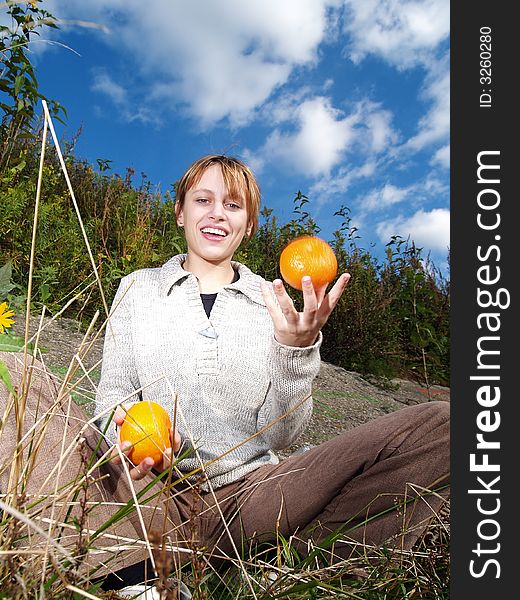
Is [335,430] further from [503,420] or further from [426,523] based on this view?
[503,420]

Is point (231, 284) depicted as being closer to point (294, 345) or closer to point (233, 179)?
point (233, 179)

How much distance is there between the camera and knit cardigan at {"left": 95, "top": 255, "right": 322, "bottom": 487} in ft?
6.15

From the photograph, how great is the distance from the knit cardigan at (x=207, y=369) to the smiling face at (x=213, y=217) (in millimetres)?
137

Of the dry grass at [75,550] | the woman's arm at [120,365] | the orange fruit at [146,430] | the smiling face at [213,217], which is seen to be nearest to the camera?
the dry grass at [75,550]

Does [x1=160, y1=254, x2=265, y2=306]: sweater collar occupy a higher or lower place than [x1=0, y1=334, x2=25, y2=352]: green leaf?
higher

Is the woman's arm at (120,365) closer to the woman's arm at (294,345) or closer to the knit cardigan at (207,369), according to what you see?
the knit cardigan at (207,369)

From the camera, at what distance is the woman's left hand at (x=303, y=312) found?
1499mm

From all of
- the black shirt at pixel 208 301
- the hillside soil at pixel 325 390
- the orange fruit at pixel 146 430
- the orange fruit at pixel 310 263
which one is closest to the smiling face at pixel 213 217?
the black shirt at pixel 208 301

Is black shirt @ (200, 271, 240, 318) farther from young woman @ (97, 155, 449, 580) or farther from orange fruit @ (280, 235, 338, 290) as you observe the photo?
orange fruit @ (280, 235, 338, 290)

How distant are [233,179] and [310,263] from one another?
0.49m

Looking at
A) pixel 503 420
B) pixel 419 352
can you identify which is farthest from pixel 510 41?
pixel 419 352

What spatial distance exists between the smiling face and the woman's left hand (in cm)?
43

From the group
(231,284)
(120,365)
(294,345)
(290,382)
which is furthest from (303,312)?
(120,365)

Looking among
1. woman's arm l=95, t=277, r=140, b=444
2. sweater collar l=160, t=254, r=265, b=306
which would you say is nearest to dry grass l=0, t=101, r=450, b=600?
woman's arm l=95, t=277, r=140, b=444
